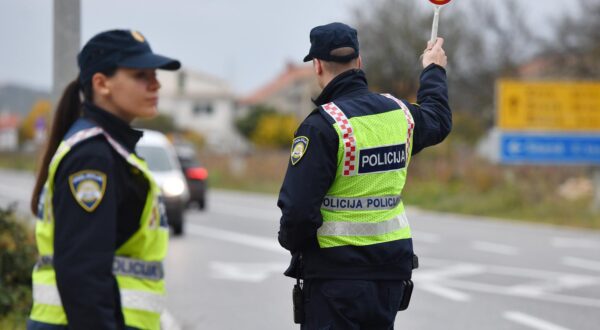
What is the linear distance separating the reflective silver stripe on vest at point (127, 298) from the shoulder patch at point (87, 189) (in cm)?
28

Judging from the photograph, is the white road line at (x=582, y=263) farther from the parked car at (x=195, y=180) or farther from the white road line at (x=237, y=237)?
the parked car at (x=195, y=180)

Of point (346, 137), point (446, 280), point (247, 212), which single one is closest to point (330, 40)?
point (346, 137)

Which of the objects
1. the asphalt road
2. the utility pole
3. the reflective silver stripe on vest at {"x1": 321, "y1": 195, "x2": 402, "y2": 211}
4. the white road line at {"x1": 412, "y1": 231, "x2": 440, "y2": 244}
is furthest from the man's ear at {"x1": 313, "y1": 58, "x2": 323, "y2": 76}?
the white road line at {"x1": 412, "y1": 231, "x2": 440, "y2": 244}

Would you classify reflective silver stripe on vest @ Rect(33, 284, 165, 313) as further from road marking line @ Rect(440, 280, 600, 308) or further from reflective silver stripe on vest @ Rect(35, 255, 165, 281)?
road marking line @ Rect(440, 280, 600, 308)

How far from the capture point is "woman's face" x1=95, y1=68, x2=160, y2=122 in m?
3.21

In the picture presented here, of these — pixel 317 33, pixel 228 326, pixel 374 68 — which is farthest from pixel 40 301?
pixel 374 68

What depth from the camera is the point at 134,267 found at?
3.13 metres

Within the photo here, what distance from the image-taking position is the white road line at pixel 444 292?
10.4 meters

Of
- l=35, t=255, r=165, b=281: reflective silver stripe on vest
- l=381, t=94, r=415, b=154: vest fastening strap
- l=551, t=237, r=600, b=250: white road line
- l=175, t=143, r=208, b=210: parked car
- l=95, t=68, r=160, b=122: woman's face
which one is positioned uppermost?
l=95, t=68, r=160, b=122: woman's face

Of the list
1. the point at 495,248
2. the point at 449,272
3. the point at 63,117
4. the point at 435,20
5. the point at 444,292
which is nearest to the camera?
the point at 63,117

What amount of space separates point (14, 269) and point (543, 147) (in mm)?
18837

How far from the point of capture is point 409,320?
893 cm

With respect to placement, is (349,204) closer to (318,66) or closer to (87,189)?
(318,66)

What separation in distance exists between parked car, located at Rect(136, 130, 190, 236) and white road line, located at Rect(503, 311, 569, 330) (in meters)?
8.12
